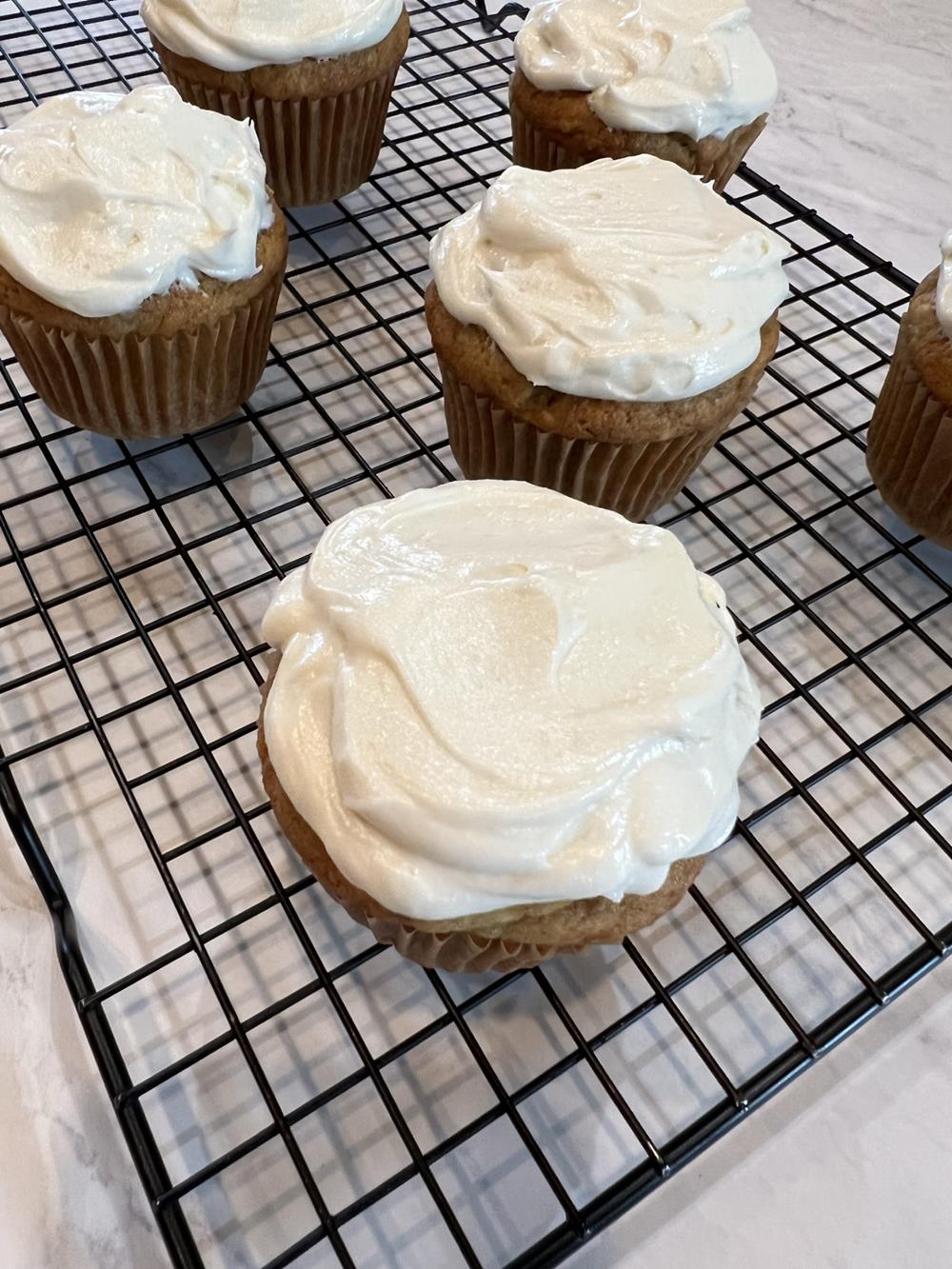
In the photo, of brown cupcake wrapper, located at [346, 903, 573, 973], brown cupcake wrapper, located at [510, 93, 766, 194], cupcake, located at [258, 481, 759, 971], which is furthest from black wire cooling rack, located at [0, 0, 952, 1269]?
brown cupcake wrapper, located at [510, 93, 766, 194]

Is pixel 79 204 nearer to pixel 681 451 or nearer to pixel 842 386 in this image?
pixel 681 451

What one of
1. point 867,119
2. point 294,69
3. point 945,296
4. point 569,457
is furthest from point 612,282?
point 867,119

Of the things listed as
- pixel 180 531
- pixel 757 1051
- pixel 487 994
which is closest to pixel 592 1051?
pixel 487 994

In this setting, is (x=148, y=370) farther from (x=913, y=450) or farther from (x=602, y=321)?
(x=913, y=450)

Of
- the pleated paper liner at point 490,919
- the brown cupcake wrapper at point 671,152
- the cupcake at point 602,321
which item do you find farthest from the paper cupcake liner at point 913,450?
the pleated paper liner at point 490,919

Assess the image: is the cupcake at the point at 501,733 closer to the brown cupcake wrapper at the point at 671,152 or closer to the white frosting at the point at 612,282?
the white frosting at the point at 612,282

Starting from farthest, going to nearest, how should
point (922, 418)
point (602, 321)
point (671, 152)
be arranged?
point (671, 152) → point (922, 418) → point (602, 321)

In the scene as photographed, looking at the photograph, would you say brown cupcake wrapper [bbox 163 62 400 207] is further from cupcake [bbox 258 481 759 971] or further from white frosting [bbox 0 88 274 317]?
cupcake [bbox 258 481 759 971]
